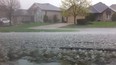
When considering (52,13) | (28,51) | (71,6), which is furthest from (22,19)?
(28,51)

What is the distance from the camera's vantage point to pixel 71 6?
202ft

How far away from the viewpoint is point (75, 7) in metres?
61.6

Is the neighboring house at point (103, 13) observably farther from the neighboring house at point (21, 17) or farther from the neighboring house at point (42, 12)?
the neighboring house at point (21, 17)

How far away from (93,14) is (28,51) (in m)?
56.5

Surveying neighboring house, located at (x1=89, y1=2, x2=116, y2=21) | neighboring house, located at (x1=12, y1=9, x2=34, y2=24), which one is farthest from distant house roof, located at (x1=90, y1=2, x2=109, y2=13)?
neighboring house, located at (x1=12, y1=9, x2=34, y2=24)

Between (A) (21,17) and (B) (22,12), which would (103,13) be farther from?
(B) (22,12)

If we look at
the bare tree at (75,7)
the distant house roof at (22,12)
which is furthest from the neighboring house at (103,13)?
the distant house roof at (22,12)

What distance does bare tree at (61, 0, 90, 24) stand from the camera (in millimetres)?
61562

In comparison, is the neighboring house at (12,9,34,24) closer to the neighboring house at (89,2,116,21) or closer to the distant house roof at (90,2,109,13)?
the distant house roof at (90,2,109,13)

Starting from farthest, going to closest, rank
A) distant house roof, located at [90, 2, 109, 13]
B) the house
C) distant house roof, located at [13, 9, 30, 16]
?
distant house roof, located at [90, 2, 109, 13], the house, distant house roof, located at [13, 9, 30, 16]

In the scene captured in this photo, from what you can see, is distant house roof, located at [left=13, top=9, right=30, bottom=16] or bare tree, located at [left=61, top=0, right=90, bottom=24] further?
distant house roof, located at [left=13, top=9, right=30, bottom=16]

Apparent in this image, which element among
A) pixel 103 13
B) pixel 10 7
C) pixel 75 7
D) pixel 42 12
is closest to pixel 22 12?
pixel 42 12

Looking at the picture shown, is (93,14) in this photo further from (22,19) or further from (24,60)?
(24,60)

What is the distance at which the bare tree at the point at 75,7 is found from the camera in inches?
2424
